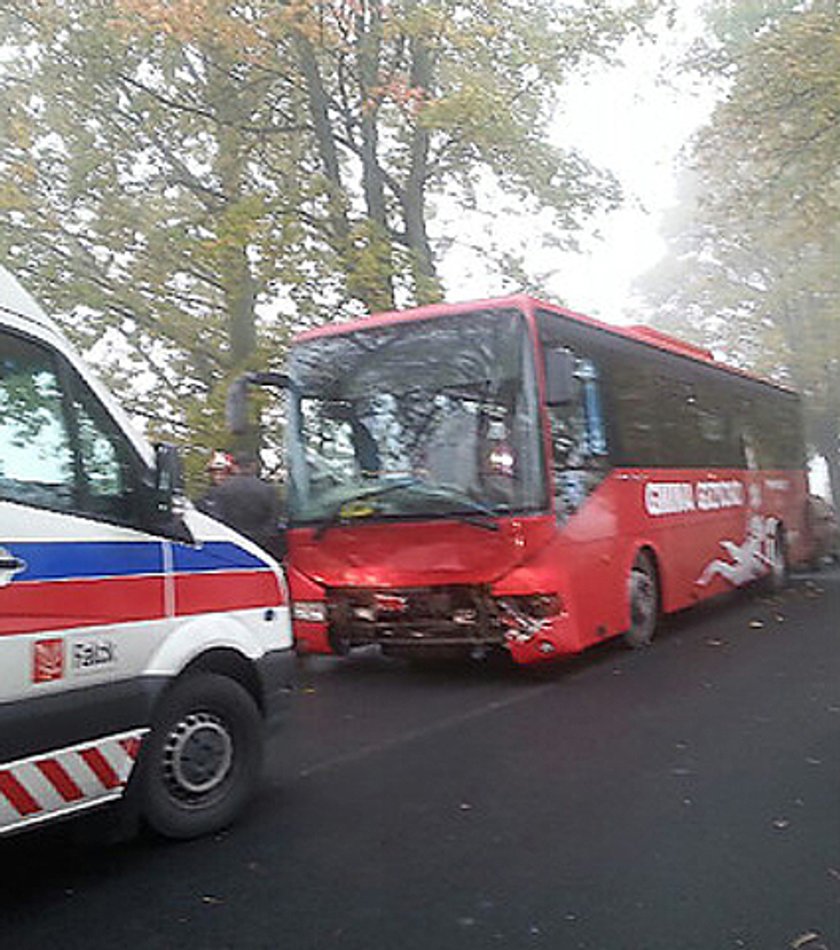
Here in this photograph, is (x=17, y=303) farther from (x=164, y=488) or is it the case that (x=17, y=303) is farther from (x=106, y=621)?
(x=106, y=621)

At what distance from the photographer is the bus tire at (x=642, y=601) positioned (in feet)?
31.2

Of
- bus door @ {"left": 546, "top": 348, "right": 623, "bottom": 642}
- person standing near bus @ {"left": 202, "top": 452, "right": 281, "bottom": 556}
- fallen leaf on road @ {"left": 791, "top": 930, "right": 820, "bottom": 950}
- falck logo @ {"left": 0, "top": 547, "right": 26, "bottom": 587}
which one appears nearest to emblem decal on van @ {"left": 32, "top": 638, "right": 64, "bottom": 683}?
falck logo @ {"left": 0, "top": 547, "right": 26, "bottom": 587}

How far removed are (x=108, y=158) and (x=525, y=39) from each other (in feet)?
21.1

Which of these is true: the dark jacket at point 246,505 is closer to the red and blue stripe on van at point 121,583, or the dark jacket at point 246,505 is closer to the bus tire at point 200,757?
the red and blue stripe on van at point 121,583

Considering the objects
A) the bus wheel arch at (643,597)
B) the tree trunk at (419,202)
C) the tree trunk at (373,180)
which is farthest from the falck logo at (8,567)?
the tree trunk at (419,202)

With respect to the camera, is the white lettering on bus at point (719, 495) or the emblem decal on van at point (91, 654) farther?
the white lettering on bus at point (719, 495)

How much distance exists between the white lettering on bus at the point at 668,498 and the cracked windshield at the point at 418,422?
250cm

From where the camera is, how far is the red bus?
26.0 ft

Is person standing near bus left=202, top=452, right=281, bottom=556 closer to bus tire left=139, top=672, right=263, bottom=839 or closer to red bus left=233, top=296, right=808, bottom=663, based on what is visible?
red bus left=233, top=296, right=808, bottom=663

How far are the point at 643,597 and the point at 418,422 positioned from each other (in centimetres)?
307

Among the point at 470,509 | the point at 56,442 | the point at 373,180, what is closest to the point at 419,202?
the point at 373,180

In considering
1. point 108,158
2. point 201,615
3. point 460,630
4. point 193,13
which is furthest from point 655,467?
point 108,158

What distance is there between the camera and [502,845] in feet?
14.6

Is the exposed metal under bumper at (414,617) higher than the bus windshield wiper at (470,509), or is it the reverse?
the bus windshield wiper at (470,509)
